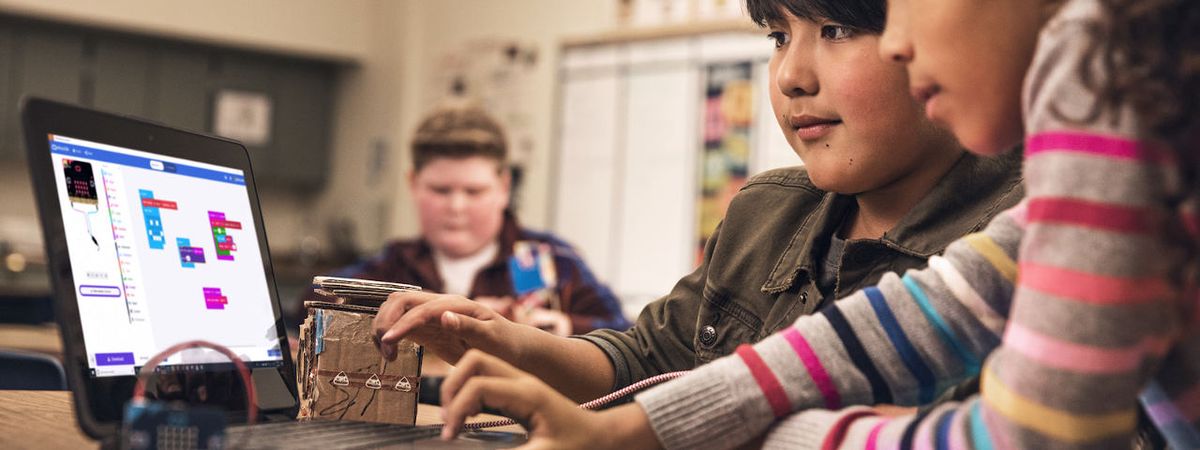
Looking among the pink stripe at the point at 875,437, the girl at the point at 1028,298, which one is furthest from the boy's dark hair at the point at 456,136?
the pink stripe at the point at 875,437

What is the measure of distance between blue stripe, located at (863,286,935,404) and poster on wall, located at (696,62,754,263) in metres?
3.14

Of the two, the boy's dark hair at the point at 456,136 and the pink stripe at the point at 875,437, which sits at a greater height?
the pink stripe at the point at 875,437

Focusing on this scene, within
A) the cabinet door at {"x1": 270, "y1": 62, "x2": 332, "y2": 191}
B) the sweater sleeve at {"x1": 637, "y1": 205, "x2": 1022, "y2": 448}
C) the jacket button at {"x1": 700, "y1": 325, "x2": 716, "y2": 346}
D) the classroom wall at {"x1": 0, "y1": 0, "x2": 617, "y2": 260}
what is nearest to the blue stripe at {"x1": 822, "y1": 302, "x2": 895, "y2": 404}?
the sweater sleeve at {"x1": 637, "y1": 205, "x2": 1022, "y2": 448}

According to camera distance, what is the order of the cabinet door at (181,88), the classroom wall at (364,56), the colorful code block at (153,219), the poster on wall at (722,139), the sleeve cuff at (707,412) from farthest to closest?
the cabinet door at (181,88) → the classroom wall at (364,56) → the poster on wall at (722,139) → the colorful code block at (153,219) → the sleeve cuff at (707,412)

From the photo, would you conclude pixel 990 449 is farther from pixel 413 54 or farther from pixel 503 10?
pixel 413 54

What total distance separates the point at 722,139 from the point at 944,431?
3415 mm

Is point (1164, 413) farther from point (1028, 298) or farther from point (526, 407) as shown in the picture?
point (526, 407)

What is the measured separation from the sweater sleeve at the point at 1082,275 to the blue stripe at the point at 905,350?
0.54 ft

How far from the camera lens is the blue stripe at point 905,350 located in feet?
2.79

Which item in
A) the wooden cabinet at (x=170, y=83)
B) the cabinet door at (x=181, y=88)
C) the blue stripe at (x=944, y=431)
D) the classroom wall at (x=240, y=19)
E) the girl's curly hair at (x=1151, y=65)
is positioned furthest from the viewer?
the cabinet door at (x=181, y=88)

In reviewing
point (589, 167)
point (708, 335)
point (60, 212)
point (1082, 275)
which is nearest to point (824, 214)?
point (708, 335)

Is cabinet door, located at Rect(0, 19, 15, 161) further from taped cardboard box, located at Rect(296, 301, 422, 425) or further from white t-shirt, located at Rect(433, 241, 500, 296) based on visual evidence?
taped cardboard box, located at Rect(296, 301, 422, 425)

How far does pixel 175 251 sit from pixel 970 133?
0.69 meters

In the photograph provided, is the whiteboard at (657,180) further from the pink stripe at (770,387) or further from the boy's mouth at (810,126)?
the pink stripe at (770,387)
